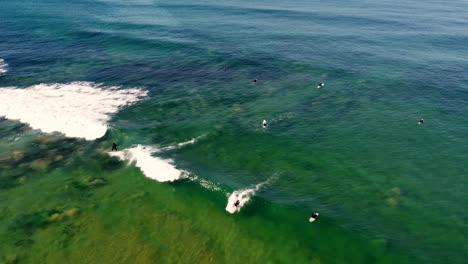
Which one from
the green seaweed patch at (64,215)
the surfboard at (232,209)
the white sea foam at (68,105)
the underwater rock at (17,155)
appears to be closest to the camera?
the green seaweed patch at (64,215)

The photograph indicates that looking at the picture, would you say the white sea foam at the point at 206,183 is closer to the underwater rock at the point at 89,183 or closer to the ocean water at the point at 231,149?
the ocean water at the point at 231,149

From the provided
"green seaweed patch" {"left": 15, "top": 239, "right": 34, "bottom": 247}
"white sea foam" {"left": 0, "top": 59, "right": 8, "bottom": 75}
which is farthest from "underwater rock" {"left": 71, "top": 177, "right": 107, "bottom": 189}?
"white sea foam" {"left": 0, "top": 59, "right": 8, "bottom": 75}

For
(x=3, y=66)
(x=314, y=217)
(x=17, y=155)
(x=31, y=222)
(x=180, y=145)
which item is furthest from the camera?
(x=3, y=66)

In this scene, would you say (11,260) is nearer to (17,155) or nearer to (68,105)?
(17,155)

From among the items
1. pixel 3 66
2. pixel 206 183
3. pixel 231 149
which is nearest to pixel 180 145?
pixel 231 149

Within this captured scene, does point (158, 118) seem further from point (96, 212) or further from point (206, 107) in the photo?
point (96, 212)

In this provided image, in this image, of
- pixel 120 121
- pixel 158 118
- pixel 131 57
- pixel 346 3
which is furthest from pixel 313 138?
pixel 346 3

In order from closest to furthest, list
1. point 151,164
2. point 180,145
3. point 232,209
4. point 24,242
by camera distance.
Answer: point 24,242
point 232,209
point 151,164
point 180,145

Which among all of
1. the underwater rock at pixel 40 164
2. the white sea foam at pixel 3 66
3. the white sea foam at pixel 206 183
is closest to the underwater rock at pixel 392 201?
the white sea foam at pixel 206 183

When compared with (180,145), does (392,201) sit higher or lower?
lower
